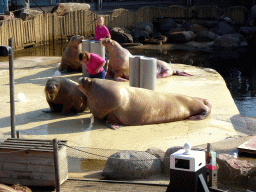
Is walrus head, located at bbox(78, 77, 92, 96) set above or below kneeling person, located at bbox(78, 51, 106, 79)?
below

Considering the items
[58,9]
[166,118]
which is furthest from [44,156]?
[58,9]

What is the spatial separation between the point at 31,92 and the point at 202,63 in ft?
28.7

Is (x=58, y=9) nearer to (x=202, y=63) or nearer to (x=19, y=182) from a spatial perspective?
(x=202, y=63)

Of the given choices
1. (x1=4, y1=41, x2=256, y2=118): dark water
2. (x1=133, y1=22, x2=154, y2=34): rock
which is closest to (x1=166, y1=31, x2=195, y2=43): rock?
(x1=4, y1=41, x2=256, y2=118): dark water

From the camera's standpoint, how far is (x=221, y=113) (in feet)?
29.6

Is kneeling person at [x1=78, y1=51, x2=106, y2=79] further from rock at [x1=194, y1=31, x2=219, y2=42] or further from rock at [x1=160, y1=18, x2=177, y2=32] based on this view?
rock at [x1=160, y1=18, x2=177, y2=32]

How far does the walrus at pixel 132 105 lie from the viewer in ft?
25.7

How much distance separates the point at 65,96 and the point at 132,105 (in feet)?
4.61

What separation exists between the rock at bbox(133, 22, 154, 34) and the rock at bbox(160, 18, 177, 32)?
0.63m

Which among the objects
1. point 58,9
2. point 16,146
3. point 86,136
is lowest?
point 86,136

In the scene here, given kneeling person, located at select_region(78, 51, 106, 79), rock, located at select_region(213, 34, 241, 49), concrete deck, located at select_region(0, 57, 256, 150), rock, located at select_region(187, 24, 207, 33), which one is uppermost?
rock, located at select_region(187, 24, 207, 33)

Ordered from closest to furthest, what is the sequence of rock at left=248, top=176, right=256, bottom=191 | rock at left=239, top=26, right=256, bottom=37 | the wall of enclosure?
rock at left=248, top=176, right=256, bottom=191, the wall of enclosure, rock at left=239, top=26, right=256, bottom=37

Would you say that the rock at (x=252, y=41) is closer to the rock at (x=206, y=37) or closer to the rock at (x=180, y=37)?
the rock at (x=206, y=37)

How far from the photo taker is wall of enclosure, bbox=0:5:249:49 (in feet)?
63.3
